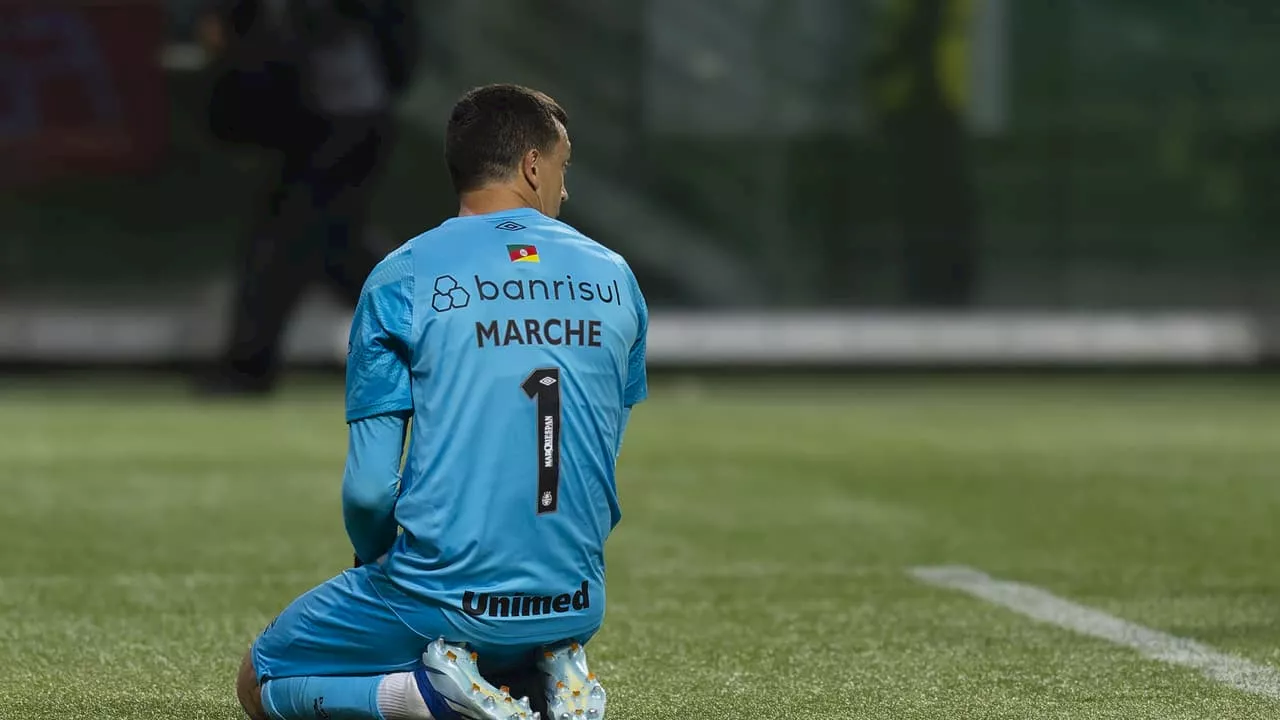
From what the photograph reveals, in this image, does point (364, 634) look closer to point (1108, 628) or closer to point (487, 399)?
point (487, 399)

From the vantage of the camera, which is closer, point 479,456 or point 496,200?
point 479,456

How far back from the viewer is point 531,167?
12.8 ft

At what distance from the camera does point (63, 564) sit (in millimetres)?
6609

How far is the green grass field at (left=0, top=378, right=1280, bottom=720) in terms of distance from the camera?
473cm

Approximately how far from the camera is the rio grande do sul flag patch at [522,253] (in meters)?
3.78

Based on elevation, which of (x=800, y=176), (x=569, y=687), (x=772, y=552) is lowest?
(x=800, y=176)

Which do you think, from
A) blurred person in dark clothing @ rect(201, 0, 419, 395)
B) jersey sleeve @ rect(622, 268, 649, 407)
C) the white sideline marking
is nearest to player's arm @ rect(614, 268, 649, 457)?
jersey sleeve @ rect(622, 268, 649, 407)

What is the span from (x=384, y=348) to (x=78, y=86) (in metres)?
12.8

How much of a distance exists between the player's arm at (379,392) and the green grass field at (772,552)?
0.90 meters

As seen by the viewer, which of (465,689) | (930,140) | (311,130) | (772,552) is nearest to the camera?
(465,689)

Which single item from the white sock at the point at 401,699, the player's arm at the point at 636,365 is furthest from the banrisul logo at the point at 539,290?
the white sock at the point at 401,699

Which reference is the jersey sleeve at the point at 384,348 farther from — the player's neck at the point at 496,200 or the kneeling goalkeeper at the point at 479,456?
the player's neck at the point at 496,200

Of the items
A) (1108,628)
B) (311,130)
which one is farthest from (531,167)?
(311,130)

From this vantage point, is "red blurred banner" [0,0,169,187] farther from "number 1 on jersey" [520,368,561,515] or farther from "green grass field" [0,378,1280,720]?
"number 1 on jersey" [520,368,561,515]
